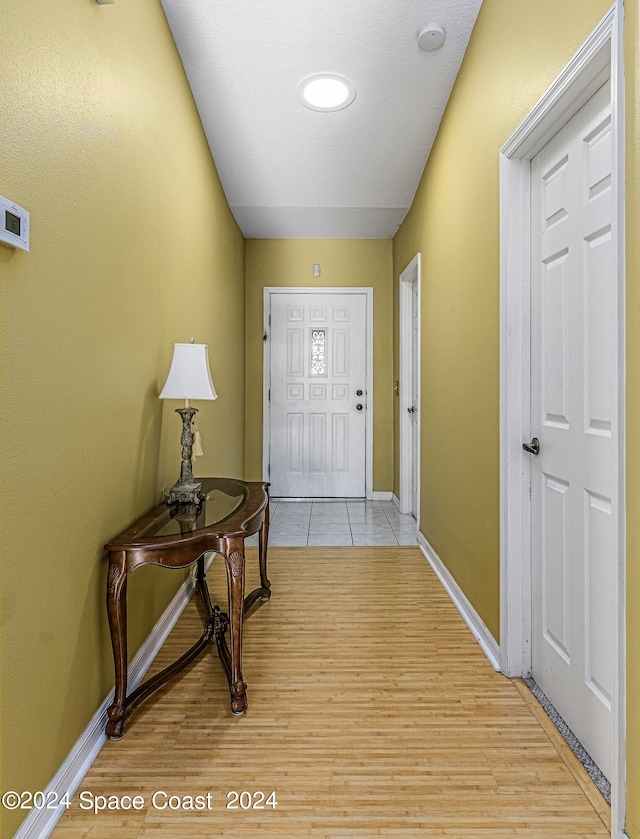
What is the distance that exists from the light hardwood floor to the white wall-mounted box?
52.7 inches

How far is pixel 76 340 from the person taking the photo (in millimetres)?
1297

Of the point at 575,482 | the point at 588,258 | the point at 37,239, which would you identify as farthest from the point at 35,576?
the point at 588,258

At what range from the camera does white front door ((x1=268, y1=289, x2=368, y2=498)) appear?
4641 millimetres

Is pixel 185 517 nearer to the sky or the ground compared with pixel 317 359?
nearer to the ground

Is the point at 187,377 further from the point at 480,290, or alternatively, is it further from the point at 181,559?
the point at 480,290

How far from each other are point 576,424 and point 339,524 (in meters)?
2.60

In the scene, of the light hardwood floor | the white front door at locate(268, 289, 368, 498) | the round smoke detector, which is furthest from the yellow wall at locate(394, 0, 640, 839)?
the white front door at locate(268, 289, 368, 498)

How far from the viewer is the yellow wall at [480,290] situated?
105cm

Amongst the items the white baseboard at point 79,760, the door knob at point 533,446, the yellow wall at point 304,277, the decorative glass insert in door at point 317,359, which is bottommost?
the white baseboard at point 79,760

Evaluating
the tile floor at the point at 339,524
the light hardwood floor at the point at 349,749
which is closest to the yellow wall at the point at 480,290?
the light hardwood floor at the point at 349,749

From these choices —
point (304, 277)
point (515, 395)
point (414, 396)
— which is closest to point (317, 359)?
point (304, 277)

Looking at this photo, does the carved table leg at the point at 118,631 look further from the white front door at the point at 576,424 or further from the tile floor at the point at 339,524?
the tile floor at the point at 339,524

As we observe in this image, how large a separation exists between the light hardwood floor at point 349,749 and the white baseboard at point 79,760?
30mm

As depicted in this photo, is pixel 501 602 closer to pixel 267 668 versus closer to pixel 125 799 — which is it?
pixel 267 668
